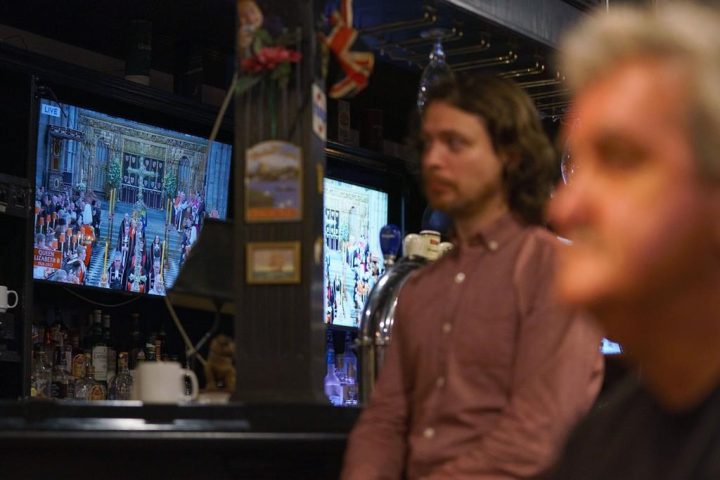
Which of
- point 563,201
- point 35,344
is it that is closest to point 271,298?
point 563,201

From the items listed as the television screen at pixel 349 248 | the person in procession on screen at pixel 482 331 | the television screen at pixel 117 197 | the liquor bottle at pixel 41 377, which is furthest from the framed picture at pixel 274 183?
the television screen at pixel 349 248

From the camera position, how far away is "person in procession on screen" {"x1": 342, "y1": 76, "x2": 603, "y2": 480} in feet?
5.85

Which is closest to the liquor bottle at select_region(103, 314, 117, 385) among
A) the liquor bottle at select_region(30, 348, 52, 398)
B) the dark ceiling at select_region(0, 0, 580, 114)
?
the liquor bottle at select_region(30, 348, 52, 398)

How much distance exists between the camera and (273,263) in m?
2.49

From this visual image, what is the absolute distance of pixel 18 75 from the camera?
4879mm

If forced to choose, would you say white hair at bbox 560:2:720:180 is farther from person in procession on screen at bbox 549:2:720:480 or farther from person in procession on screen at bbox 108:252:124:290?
person in procession on screen at bbox 108:252:124:290

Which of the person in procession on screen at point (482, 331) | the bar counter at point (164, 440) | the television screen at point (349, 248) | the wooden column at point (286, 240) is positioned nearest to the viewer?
the person in procession on screen at point (482, 331)

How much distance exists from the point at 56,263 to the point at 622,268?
4.71 m

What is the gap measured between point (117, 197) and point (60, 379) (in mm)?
838

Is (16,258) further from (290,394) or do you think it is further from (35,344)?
(290,394)

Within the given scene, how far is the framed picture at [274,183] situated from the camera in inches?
98.5

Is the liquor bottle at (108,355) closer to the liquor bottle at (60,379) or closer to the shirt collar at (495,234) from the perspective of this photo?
the liquor bottle at (60,379)

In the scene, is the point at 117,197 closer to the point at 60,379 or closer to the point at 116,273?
the point at 116,273

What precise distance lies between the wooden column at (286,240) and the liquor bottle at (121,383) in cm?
298
